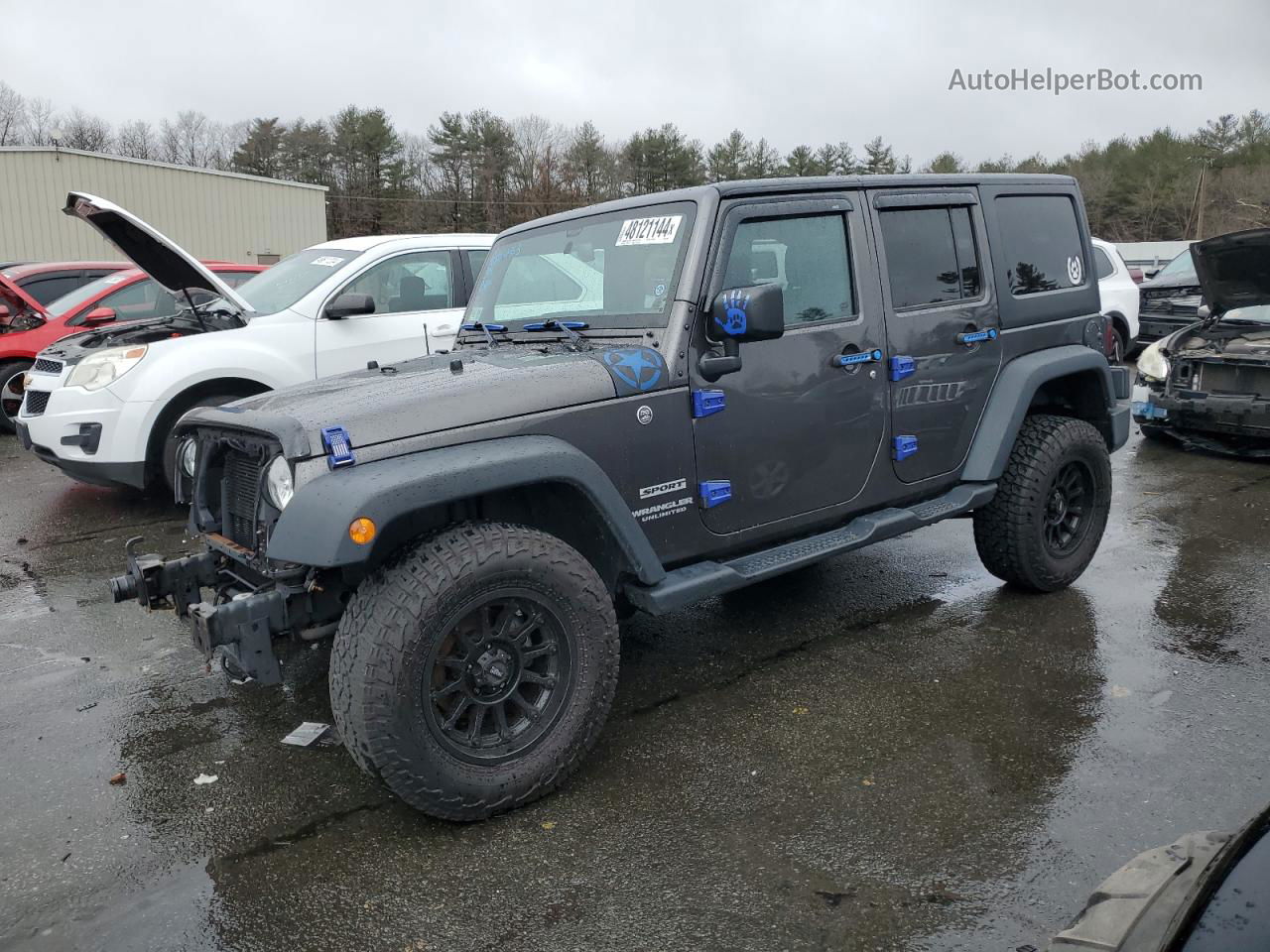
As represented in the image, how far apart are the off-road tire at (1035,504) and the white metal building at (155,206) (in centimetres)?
2444

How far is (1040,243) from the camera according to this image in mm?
4836

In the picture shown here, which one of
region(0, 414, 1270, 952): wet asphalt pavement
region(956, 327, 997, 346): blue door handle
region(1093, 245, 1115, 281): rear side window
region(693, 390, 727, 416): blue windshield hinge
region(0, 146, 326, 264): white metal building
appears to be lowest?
region(0, 414, 1270, 952): wet asphalt pavement

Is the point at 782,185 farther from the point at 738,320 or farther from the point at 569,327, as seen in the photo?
the point at 569,327

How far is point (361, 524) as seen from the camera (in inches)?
105

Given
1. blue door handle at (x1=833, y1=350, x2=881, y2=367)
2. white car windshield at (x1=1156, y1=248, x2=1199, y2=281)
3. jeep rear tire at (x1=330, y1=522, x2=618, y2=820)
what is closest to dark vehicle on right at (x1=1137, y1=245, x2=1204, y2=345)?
white car windshield at (x1=1156, y1=248, x2=1199, y2=281)

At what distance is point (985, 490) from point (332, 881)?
321 cm

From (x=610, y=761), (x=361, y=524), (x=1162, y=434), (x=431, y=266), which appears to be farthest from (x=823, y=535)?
(x=1162, y=434)

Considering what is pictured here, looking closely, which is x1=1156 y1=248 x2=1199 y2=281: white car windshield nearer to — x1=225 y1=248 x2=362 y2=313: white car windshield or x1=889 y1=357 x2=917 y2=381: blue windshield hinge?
x1=889 y1=357 x2=917 y2=381: blue windshield hinge

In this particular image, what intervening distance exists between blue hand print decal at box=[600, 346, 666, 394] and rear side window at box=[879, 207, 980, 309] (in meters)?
1.32

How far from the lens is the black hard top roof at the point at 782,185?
11.9 feet

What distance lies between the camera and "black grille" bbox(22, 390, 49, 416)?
6.63 metres

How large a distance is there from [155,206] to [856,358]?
88.9 feet

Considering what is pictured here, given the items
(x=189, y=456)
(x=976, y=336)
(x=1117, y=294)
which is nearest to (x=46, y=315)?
(x=189, y=456)

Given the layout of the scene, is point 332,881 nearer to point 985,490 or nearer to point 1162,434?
point 985,490
